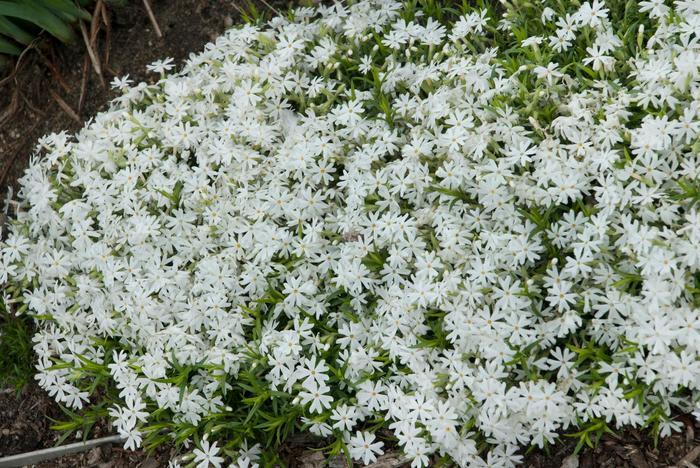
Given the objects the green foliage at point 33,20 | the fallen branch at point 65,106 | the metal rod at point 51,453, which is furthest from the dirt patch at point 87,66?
the metal rod at point 51,453

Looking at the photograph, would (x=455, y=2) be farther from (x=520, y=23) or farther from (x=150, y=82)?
(x=150, y=82)

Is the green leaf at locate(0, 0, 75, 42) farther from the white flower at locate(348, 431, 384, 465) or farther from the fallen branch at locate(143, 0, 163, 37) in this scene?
the white flower at locate(348, 431, 384, 465)

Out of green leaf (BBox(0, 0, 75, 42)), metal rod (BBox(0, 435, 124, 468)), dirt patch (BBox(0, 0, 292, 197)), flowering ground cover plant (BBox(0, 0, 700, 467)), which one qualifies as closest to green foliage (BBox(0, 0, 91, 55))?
green leaf (BBox(0, 0, 75, 42))

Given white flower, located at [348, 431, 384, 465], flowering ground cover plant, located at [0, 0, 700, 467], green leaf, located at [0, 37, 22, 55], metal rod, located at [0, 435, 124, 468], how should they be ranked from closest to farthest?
flowering ground cover plant, located at [0, 0, 700, 467], white flower, located at [348, 431, 384, 465], metal rod, located at [0, 435, 124, 468], green leaf, located at [0, 37, 22, 55]

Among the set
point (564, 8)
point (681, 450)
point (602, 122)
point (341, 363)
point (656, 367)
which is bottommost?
point (681, 450)

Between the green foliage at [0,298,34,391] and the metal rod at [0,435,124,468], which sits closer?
the metal rod at [0,435,124,468]

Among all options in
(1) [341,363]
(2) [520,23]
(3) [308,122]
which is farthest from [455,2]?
(1) [341,363]

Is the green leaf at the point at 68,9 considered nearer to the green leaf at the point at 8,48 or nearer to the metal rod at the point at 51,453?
the green leaf at the point at 8,48
